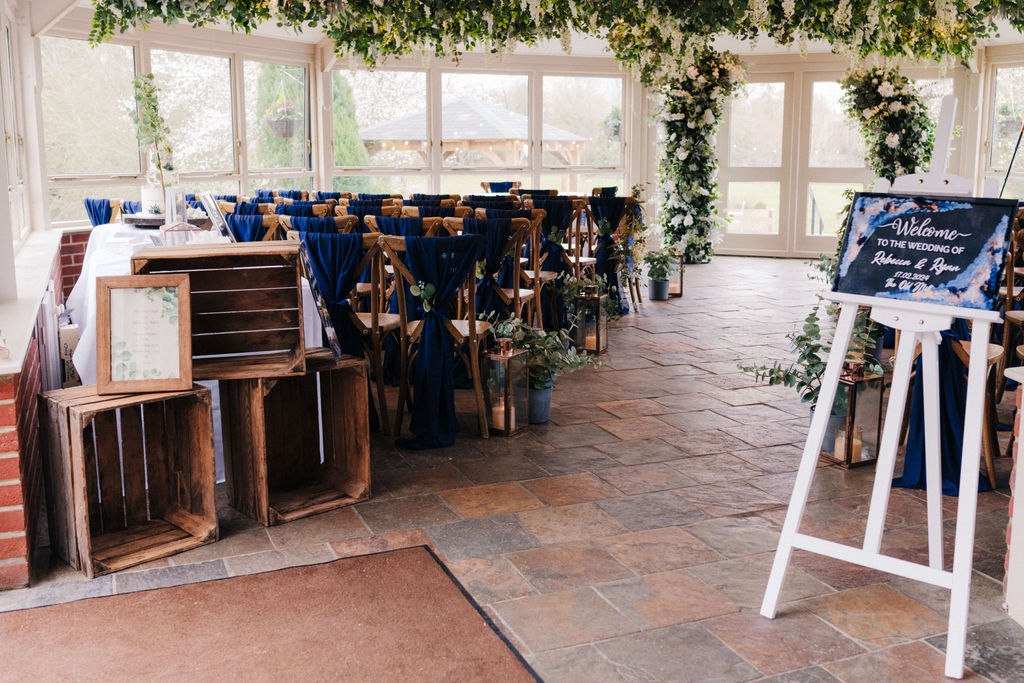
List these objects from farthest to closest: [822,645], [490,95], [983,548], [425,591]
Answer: [490,95] → [983,548] → [425,591] → [822,645]

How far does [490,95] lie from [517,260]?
22.0ft

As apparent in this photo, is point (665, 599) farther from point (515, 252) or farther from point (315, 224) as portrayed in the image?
point (315, 224)

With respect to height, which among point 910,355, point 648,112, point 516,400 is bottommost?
point 516,400

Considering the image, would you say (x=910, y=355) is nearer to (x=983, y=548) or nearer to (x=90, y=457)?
(x=983, y=548)

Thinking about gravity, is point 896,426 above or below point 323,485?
above

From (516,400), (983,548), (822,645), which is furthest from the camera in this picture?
(516,400)

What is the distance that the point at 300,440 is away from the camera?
12.2 feet

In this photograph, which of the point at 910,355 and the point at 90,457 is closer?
the point at 910,355

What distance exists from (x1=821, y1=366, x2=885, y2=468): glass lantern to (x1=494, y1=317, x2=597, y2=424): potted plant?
116 cm

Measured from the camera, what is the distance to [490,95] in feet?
37.0

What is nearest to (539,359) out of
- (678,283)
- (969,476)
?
(969,476)

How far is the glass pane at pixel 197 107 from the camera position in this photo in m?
8.93

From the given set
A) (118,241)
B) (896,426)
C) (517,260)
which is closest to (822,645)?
(896,426)

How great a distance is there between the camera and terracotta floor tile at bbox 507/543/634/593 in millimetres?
2934
